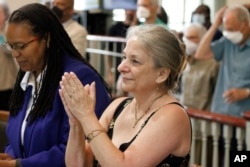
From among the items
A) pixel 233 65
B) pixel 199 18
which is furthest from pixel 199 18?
pixel 233 65

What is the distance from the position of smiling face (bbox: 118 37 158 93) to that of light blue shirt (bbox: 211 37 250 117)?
1.80 meters

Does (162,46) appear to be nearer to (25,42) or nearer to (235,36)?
(25,42)

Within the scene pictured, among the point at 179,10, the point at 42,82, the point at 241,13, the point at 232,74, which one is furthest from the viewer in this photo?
the point at 179,10

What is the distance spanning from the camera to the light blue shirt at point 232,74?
3.30m

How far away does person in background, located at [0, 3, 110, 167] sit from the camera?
1899 millimetres

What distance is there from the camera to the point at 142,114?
1709 mm

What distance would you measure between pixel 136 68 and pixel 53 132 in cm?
50

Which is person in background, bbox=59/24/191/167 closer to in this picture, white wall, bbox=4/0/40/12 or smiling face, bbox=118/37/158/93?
smiling face, bbox=118/37/158/93

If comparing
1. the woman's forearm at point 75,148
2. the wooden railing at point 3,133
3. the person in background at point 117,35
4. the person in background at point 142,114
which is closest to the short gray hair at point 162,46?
the person in background at point 142,114

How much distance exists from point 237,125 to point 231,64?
636 mm

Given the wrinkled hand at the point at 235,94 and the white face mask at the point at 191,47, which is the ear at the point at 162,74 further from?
the white face mask at the point at 191,47

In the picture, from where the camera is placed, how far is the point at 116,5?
717 centimetres

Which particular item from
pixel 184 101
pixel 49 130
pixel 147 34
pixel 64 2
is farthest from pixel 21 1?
pixel 147 34

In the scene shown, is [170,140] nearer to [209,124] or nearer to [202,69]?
[209,124]
